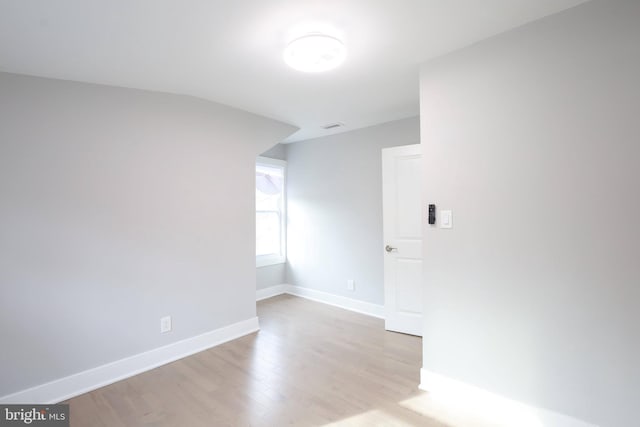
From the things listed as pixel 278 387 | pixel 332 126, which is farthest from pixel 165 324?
pixel 332 126

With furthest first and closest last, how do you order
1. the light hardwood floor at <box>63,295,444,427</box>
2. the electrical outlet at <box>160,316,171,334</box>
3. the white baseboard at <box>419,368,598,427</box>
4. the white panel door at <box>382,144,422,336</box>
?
the white panel door at <box>382,144,422,336</box>, the electrical outlet at <box>160,316,171,334</box>, the light hardwood floor at <box>63,295,444,427</box>, the white baseboard at <box>419,368,598,427</box>

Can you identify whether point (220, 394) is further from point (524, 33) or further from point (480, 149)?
point (524, 33)

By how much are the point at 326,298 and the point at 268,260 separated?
1084 mm

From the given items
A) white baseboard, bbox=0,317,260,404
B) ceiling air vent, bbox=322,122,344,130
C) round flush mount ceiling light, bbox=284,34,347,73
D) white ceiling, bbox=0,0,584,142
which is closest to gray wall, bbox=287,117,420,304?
ceiling air vent, bbox=322,122,344,130

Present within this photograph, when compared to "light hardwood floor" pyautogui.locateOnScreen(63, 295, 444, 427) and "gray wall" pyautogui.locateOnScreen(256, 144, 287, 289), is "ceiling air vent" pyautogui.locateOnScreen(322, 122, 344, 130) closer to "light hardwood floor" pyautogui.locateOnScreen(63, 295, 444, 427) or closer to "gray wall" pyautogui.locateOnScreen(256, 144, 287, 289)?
"gray wall" pyautogui.locateOnScreen(256, 144, 287, 289)

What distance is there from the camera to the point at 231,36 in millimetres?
1840

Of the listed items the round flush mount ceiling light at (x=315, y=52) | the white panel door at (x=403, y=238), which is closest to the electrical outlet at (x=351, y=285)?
the white panel door at (x=403, y=238)

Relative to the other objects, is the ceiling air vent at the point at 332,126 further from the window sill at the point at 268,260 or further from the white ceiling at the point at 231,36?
the window sill at the point at 268,260

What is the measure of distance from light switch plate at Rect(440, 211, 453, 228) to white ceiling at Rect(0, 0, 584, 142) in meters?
1.12

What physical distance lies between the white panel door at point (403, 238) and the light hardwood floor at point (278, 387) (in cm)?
24

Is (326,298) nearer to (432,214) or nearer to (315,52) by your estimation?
(432,214)

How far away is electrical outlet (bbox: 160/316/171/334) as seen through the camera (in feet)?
8.93

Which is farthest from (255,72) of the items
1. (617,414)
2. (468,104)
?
(617,414)

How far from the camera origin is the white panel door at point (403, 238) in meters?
3.25
